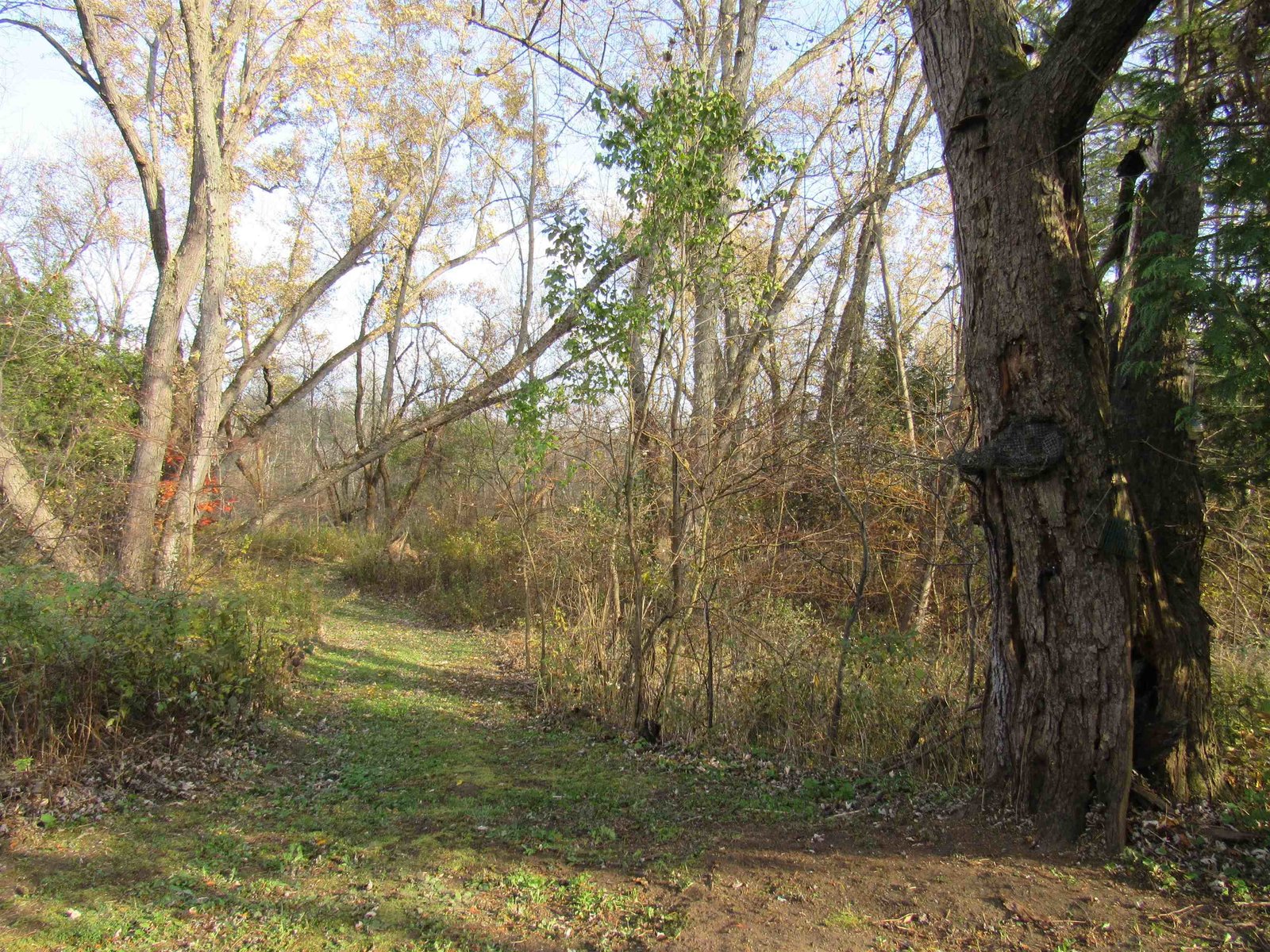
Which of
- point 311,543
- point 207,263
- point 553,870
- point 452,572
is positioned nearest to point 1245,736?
point 553,870

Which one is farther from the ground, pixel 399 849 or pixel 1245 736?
pixel 1245 736

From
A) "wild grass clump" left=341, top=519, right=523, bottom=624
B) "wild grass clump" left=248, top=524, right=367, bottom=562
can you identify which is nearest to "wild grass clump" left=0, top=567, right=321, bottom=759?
"wild grass clump" left=341, top=519, right=523, bottom=624

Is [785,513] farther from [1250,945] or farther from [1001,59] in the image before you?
[1250,945]

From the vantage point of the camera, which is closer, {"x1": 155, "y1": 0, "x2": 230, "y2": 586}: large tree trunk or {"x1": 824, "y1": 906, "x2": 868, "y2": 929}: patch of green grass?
{"x1": 824, "y1": 906, "x2": 868, "y2": 929}: patch of green grass

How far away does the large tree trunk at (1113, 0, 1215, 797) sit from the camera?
3.79 meters

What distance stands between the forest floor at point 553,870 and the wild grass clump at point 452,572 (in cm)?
821

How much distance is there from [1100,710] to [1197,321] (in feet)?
6.36

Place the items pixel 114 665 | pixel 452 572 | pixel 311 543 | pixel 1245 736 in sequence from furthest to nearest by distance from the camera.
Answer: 1. pixel 311 543
2. pixel 452 572
3. pixel 114 665
4. pixel 1245 736

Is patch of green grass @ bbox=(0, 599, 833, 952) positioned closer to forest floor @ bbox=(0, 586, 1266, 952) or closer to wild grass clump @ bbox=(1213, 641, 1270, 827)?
forest floor @ bbox=(0, 586, 1266, 952)

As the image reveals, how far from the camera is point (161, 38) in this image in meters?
14.1

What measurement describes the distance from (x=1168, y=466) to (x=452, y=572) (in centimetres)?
1388

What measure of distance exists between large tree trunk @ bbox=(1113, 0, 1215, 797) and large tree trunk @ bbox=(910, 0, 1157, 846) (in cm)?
23

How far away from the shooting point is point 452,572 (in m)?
16.2

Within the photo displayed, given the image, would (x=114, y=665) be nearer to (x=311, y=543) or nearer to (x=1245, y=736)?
(x=1245, y=736)
